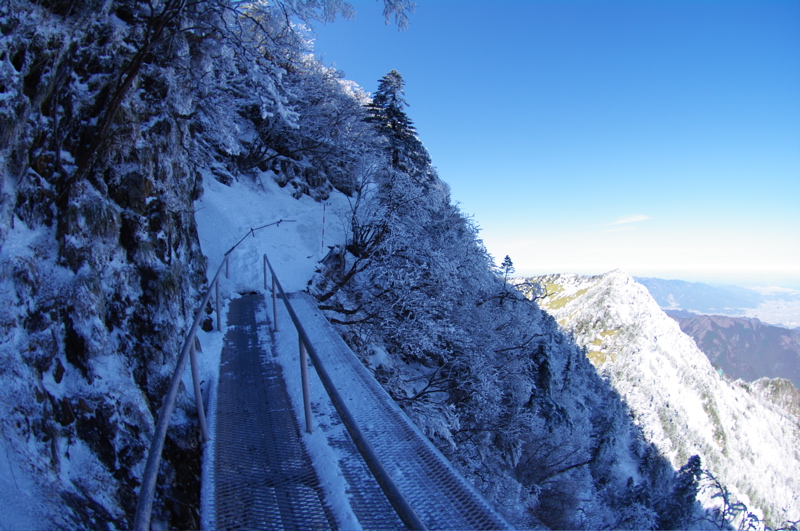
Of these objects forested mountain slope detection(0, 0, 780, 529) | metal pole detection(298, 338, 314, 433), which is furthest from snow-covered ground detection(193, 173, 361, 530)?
forested mountain slope detection(0, 0, 780, 529)

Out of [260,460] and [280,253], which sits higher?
[280,253]

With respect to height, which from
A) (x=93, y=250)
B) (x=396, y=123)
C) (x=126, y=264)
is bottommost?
(x=126, y=264)

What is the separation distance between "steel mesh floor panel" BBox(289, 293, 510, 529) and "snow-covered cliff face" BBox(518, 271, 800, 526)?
6077cm

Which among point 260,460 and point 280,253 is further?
point 280,253

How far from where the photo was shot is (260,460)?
3602mm

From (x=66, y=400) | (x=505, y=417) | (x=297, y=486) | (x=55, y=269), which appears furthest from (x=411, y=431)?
(x=505, y=417)

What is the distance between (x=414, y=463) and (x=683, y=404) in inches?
4025

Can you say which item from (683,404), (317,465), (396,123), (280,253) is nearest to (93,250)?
(317,465)

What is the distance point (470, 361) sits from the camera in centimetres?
1299

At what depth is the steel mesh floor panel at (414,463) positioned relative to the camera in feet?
9.18

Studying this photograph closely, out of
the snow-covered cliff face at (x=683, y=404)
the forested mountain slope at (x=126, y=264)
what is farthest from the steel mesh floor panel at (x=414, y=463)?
the snow-covered cliff face at (x=683, y=404)

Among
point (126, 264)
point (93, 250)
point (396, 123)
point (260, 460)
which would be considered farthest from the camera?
point (396, 123)

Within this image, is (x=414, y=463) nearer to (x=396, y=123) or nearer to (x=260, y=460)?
(x=260, y=460)

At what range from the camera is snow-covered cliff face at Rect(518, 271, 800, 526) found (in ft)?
229
